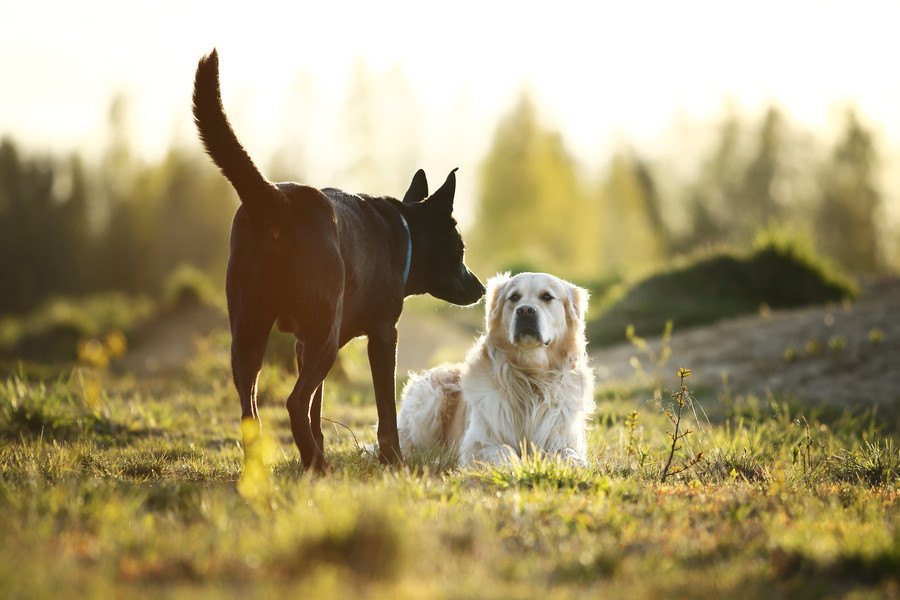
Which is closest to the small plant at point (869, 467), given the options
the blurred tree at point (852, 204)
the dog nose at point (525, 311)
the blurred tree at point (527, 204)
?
the dog nose at point (525, 311)

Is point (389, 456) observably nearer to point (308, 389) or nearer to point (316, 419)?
point (316, 419)

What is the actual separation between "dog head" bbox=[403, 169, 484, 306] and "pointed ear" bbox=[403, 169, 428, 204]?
64 millimetres

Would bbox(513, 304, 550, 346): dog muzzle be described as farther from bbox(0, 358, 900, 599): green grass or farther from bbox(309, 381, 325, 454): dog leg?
bbox(309, 381, 325, 454): dog leg

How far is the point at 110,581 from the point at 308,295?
6.01 feet

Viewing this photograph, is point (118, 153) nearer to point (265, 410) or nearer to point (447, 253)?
point (265, 410)

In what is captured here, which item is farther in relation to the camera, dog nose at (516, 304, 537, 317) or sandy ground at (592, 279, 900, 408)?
sandy ground at (592, 279, 900, 408)

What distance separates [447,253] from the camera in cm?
547

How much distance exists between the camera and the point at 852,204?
38.5m

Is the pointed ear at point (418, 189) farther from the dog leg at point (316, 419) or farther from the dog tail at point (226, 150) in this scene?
the dog tail at point (226, 150)

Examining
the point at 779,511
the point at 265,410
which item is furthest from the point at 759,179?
the point at 779,511

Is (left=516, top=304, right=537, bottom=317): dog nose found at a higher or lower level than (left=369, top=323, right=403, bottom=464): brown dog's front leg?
higher

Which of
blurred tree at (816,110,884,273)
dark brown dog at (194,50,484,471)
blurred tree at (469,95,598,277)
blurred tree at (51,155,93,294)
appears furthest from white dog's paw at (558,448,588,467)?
blurred tree at (816,110,884,273)

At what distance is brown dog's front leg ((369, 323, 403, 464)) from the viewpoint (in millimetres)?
4746

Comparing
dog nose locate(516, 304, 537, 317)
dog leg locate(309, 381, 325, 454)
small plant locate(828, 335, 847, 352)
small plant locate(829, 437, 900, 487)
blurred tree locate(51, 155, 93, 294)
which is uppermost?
blurred tree locate(51, 155, 93, 294)
